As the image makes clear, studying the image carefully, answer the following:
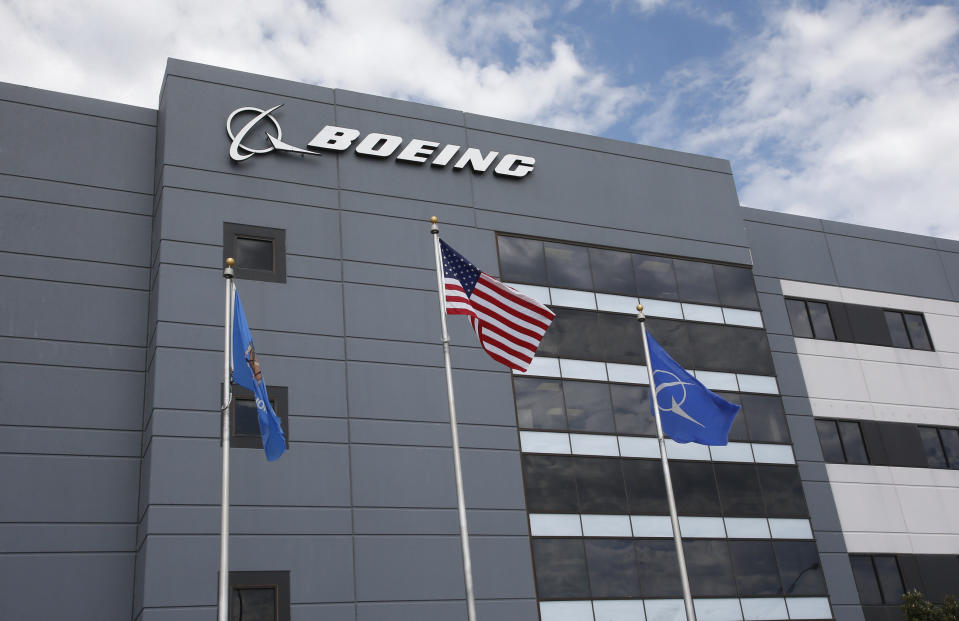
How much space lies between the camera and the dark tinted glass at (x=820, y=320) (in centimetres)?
3438

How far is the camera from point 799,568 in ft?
93.1

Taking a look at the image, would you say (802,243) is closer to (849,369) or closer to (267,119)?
(849,369)

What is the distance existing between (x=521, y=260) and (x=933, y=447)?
16.0 metres

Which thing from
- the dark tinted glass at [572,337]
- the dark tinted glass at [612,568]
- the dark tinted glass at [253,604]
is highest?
the dark tinted glass at [572,337]

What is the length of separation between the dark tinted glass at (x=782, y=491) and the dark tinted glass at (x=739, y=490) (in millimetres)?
268

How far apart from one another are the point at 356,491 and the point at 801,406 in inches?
608

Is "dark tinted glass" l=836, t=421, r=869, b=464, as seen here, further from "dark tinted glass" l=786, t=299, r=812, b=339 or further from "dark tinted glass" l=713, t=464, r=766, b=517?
"dark tinted glass" l=713, t=464, r=766, b=517

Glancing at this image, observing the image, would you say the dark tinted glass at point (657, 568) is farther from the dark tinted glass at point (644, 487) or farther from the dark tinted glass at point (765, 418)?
the dark tinted glass at point (765, 418)

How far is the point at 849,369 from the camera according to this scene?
34000mm

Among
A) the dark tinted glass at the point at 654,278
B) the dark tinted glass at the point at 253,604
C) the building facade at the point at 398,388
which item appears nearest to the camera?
the dark tinted glass at the point at 253,604

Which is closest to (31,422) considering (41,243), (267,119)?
(41,243)

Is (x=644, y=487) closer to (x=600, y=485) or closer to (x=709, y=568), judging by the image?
(x=600, y=485)

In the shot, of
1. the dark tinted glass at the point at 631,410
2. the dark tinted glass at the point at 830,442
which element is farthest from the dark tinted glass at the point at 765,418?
the dark tinted glass at the point at 631,410

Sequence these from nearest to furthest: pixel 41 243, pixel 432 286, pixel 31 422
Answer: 1. pixel 31 422
2. pixel 41 243
3. pixel 432 286
